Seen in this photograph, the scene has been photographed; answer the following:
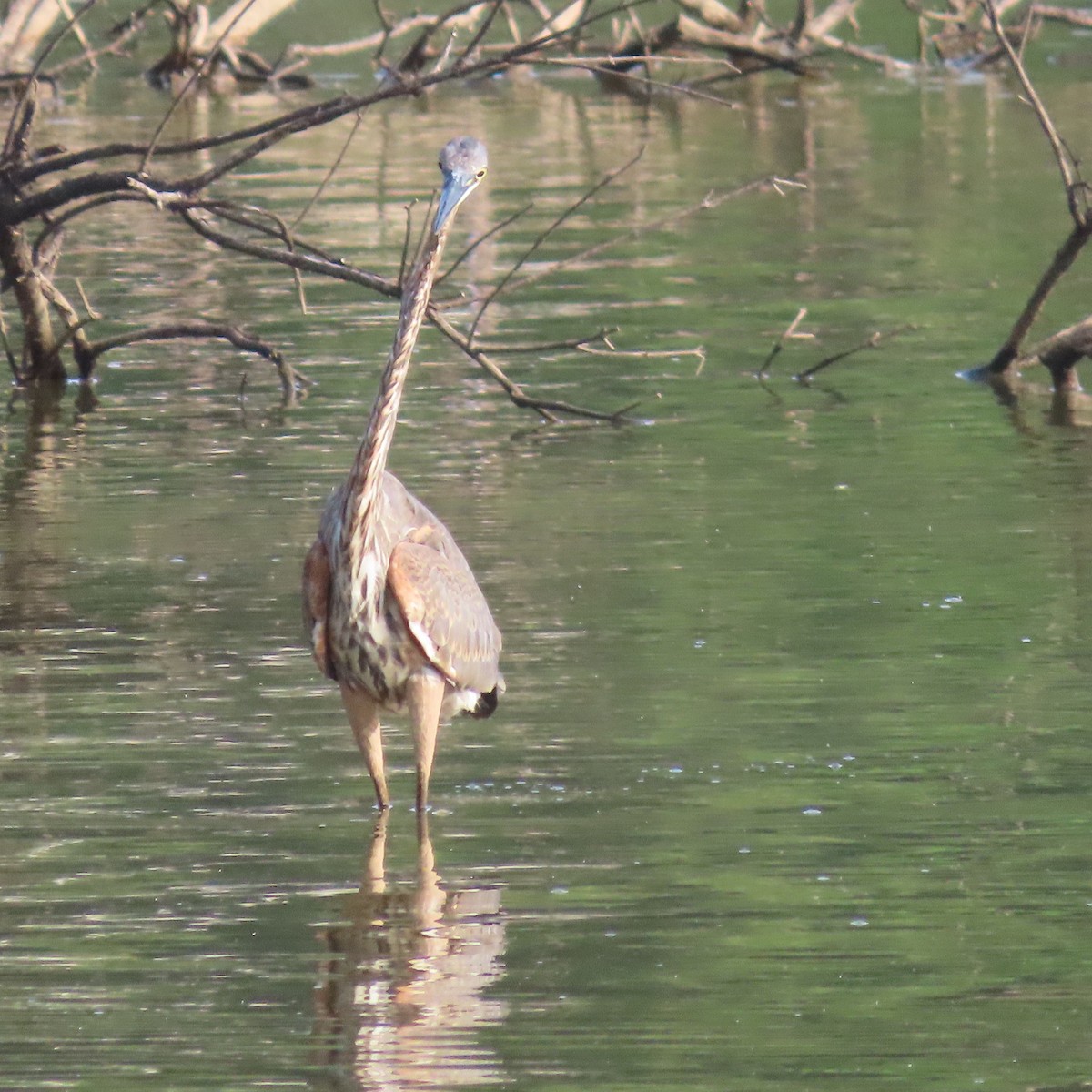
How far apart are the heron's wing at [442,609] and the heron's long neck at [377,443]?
13 cm

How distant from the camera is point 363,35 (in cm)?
3603

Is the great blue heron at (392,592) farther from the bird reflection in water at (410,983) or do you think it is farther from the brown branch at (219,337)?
the brown branch at (219,337)

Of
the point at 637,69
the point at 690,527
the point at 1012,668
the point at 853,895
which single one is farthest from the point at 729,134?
the point at 853,895

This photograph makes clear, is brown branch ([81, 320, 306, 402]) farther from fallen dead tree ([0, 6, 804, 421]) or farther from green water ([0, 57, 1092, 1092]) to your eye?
green water ([0, 57, 1092, 1092])

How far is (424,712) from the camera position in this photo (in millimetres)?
6281

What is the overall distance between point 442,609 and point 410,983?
1.20m

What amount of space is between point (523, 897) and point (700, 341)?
8714mm

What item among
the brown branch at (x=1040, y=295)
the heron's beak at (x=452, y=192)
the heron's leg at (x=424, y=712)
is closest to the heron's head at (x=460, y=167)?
the heron's beak at (x=452, y=192)

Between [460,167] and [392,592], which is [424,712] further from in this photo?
[460,167]

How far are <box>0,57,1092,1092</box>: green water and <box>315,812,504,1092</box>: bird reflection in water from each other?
12 mm

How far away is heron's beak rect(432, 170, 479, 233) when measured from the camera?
6.12 metres

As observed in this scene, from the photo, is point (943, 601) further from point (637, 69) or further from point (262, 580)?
point (637, 69)

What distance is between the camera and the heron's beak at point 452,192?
612 cm

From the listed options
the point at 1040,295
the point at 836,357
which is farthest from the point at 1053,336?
the point at 836,357
